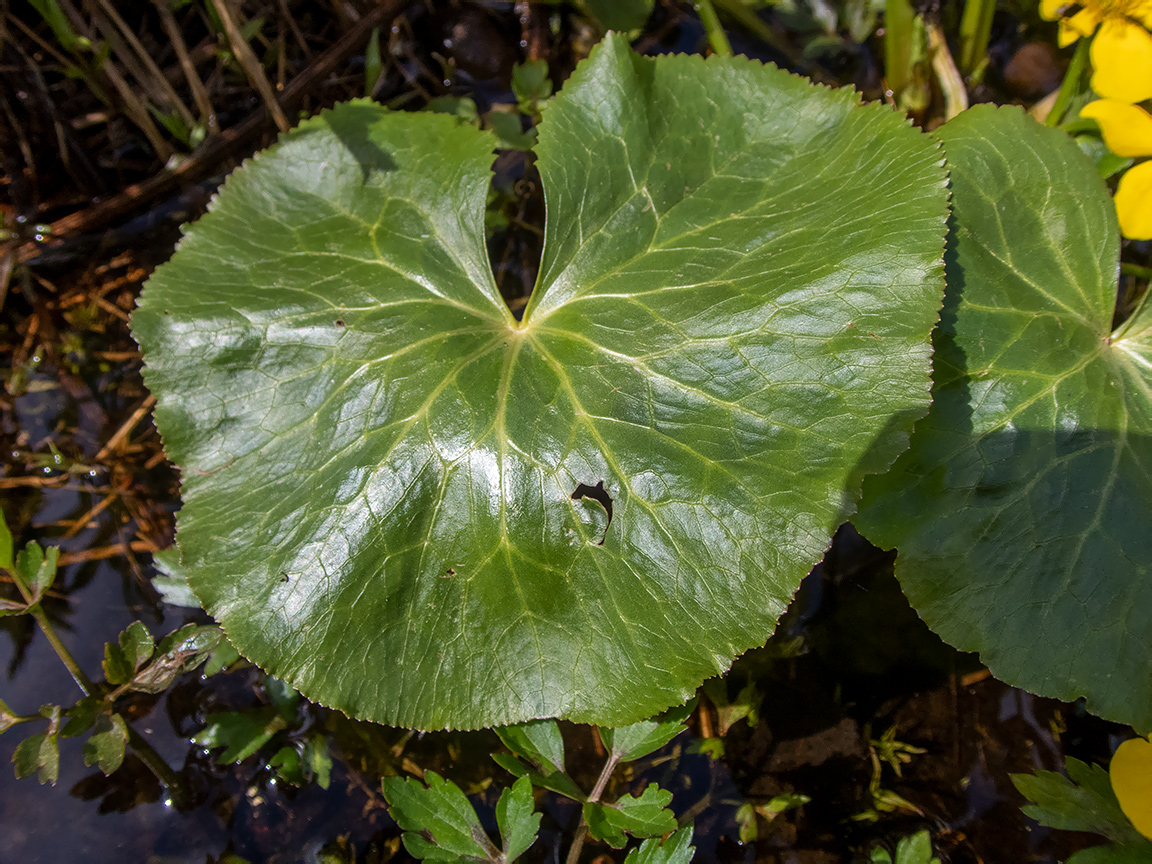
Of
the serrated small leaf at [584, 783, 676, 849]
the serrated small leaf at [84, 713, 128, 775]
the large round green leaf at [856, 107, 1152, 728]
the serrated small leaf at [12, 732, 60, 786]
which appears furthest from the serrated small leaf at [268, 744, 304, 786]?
the large round green leaf at [856, 107, 1152, 728]

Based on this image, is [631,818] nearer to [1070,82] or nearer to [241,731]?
[241,731]

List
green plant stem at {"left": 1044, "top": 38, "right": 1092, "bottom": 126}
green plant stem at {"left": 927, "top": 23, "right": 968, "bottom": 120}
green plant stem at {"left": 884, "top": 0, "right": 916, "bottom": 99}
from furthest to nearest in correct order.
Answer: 1. green plant stem at {"left": 927, "top": 23, "right": 968, "bottom": 120}
2. green plant stem at {"left": 884, "top": 0, "right": 916, "bottom": 99}
3. green plant stem at {"left": 1044, "top": 38, "right": 1092, "bottom": 126}

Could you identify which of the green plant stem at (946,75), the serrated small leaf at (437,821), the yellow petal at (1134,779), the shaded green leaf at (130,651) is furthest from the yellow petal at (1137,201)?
the shaded green leaf at (130,651)

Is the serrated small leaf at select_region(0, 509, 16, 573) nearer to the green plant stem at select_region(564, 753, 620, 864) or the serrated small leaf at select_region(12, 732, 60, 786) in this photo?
the serrated small leaf at select_region(12, 732, 60, 786)

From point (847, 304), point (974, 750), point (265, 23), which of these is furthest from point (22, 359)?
point (974, 750)

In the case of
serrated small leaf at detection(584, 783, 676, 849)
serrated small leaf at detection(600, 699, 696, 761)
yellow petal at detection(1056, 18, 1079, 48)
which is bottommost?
serrated small leaf at detection(584, 783, 676, 849)

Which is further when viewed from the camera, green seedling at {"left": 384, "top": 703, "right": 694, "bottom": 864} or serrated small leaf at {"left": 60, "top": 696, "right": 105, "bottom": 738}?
serrated small leaf at {"left": 60, "top": 696, "right": 105, "bottom": 738}
